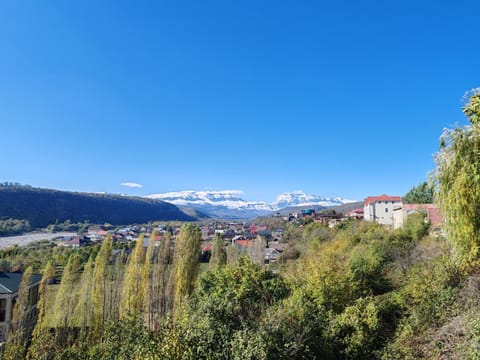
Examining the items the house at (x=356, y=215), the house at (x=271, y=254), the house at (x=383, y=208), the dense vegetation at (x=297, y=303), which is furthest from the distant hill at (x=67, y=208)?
the house at (x=383, y=208)

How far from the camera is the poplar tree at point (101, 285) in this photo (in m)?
14.8

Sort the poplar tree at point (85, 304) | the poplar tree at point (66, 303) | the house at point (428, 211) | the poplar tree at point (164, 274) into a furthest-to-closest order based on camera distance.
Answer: the poplar tree at point (164, 274) → the house at point (428, 211) → the poplar tree at point (85, 304) → the poplar tree at point (66, 303)

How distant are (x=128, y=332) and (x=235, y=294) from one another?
12.5 feet

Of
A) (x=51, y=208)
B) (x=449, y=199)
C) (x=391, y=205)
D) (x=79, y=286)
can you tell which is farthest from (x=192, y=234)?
(x=51, y=208)

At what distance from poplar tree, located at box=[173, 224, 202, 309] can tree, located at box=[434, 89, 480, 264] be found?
13.0m

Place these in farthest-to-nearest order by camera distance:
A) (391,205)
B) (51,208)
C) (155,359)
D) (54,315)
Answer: (51,208), (391,205), (54,315), (155,359)

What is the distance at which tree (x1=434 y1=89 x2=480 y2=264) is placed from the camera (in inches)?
180

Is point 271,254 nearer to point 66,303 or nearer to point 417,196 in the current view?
point 417,196

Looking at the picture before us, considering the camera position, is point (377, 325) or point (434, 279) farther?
point (434, 279)

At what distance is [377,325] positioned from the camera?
7.81 meters

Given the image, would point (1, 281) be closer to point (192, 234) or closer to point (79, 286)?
point (79, 286)

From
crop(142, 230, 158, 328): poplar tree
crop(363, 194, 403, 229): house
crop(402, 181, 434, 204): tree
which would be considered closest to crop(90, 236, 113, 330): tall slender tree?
crop(142, 230, 158, 328): poplar tree

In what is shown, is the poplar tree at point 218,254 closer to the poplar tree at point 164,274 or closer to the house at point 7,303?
the poplar tree at point 164,274

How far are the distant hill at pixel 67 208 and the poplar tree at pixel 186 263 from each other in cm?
8698
